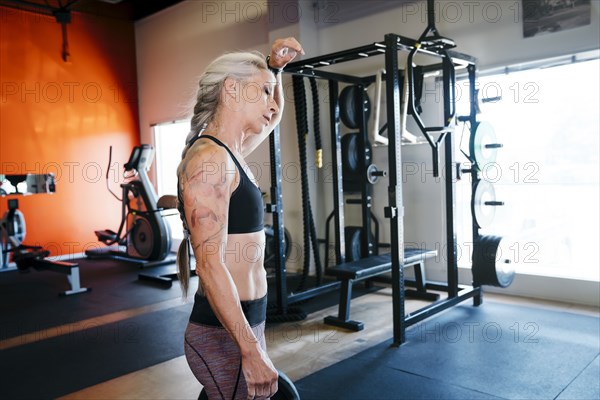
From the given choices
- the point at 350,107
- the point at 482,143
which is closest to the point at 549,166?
the point at 482,143

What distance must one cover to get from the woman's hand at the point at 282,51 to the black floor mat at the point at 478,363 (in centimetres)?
162

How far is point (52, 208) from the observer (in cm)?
621

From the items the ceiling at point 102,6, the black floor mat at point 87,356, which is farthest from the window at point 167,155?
the black floor mat at point 87,356

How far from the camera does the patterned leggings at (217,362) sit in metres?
1.18

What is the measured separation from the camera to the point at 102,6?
6801 mm

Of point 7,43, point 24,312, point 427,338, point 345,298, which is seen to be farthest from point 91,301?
point 7,43

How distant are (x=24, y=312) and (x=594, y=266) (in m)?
4.31

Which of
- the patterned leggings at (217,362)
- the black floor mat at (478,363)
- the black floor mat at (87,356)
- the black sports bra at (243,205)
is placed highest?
the black sports bra at (243,205)

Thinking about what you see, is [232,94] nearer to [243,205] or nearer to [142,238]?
[243,205]

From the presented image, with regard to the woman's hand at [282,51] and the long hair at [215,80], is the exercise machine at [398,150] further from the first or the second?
the long hair at [215,80]

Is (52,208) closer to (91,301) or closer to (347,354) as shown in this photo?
(91,301)

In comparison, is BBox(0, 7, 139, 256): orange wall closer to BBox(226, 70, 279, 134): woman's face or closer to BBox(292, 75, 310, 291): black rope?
BBox(292, 75, 310, 291): black rope

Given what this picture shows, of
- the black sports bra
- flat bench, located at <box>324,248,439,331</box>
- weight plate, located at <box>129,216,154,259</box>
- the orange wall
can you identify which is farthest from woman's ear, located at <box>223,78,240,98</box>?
the orange wall

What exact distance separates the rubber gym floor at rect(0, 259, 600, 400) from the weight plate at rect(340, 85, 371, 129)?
144cm
